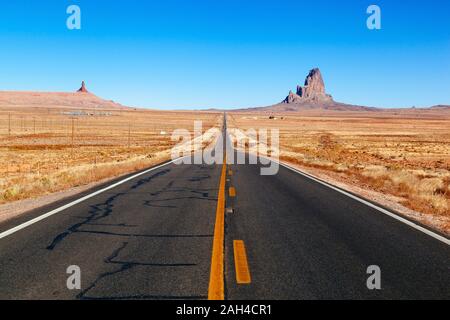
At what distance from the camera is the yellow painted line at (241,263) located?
521 cm

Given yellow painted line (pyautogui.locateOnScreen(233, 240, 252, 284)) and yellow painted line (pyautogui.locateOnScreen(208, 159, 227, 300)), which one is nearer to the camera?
yellow painted line (pyautogui.locateOnScreen(208, 159, 227, 300))

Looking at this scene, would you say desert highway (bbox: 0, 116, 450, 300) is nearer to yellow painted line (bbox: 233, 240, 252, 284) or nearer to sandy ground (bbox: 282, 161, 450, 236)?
yellow painted line (bbox: 233, 240, 252, 284)

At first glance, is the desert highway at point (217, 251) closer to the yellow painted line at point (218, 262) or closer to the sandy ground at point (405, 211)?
the yellow painted line at point (218, 262)

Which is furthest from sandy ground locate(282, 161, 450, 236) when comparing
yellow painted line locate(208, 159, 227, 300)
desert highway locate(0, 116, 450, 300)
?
yellow painted line locate(208, 159, 227, 300)

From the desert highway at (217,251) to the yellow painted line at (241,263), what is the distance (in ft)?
0.05

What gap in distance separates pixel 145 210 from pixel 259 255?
4326mm

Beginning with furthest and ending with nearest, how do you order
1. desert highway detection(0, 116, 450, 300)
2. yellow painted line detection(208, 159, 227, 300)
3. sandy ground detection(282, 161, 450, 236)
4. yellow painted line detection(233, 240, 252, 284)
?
sandy ground detection(282, 161, 450, 236)
yellow painted line detection(233, 240, 252, 284)
desert highway detection(0, 116, 450, 300)
yellow painted line detection(208, 159, 227, 300)

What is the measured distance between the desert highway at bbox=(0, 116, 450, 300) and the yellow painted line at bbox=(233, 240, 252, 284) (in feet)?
0.05

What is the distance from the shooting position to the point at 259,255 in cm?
625

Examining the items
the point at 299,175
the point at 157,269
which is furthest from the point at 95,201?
the point at 299,175

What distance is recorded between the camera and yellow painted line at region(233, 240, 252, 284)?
17.1 ft

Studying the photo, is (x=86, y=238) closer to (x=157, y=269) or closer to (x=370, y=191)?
(x=157, y=269)

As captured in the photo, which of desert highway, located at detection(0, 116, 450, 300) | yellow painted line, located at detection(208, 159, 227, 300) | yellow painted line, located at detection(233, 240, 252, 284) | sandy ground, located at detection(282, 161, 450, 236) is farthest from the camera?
sandy ground, located at detection(282, 161, 450, 236)

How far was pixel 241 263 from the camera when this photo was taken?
5.86 metres
